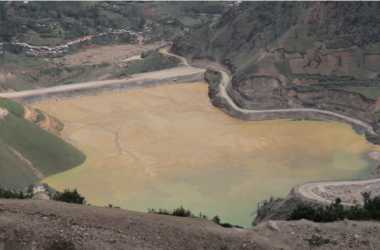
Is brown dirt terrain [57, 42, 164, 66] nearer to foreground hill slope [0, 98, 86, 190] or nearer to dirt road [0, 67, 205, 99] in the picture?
dirt road [0, 67, 205, 99]

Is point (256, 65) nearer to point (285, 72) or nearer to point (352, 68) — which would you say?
point (285, 72)

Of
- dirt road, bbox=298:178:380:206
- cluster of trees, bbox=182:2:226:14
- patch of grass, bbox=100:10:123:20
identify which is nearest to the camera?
dirt road, bbox=298:178:380:206

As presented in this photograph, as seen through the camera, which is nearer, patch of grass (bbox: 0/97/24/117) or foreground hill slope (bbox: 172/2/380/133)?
patch of grass (bbox: 0/97/24/117)

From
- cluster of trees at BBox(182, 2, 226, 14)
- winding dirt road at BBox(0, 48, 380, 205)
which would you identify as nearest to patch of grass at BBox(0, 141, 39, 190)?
winding dirt road at BBox(0, 48, 380, 205)

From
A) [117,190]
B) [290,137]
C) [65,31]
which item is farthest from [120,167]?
[65,31]

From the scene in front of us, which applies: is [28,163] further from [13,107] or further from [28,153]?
[13,107]

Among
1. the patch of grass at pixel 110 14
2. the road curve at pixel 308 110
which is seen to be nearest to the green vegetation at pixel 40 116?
the road curve at pixel 308 110
